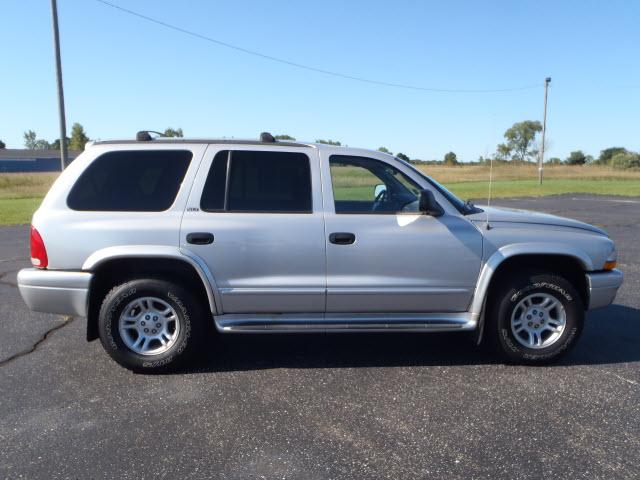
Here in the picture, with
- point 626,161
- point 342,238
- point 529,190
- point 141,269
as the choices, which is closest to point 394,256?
point 342,238

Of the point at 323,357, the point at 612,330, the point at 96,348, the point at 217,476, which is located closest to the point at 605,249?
the point at 612,330

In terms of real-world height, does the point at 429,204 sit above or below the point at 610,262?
above

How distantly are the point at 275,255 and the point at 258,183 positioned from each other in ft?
2.03

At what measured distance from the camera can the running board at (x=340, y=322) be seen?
12.9 ft

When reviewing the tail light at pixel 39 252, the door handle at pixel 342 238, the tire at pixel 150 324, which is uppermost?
the door handle at pixel 342 238

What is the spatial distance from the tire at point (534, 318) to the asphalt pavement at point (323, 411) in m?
0.17

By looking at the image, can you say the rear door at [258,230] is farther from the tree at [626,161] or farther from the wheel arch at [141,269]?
the tree at [626,161]

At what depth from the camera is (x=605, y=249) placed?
412 centimetres

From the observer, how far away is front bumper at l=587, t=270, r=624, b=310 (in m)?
4.07

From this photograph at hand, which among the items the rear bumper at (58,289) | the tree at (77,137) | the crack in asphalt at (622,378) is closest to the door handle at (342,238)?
the rear bumper at (58,289)

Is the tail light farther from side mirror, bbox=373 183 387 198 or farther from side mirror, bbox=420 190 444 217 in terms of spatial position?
side mirror, bbox=420 190 444 217

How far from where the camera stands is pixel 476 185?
37375 mm

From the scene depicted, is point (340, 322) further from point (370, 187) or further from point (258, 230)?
point (370, 187)

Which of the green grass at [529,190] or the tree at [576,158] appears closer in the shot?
the green grass at [529,190]
